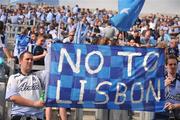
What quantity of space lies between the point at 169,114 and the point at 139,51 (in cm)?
104

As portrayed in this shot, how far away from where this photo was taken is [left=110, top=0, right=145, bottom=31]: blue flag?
11664 millimetres

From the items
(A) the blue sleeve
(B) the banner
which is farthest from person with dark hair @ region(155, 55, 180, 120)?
(A) the blue sleeve

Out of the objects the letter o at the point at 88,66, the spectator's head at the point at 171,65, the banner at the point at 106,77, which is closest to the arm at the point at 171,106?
the banner at the point at 106,77

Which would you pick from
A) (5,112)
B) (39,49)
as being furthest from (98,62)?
(39,49)

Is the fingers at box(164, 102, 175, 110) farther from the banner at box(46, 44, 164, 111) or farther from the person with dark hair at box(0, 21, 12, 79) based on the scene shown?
the person with dark hair at box(0, 21, 12, 79)

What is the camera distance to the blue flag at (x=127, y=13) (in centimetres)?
1166

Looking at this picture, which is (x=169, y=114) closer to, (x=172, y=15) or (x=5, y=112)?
(x=5, y=112)

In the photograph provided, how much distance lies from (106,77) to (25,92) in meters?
1.11

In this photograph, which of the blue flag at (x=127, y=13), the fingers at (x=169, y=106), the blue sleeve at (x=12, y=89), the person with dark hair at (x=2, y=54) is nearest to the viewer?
the blue sleeve at (x=12, y=89)

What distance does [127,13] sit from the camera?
40.1 ft

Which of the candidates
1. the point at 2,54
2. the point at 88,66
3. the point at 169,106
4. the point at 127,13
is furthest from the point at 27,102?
the point at 127,13

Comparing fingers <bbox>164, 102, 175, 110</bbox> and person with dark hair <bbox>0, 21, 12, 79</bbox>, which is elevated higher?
person with dark hair <bbox>0, 21, 12, 79</bbox>

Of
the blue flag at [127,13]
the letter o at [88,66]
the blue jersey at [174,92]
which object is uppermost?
the blue flag at [127,13]

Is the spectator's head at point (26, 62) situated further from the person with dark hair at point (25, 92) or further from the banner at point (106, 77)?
the banner at point (106, 77)
